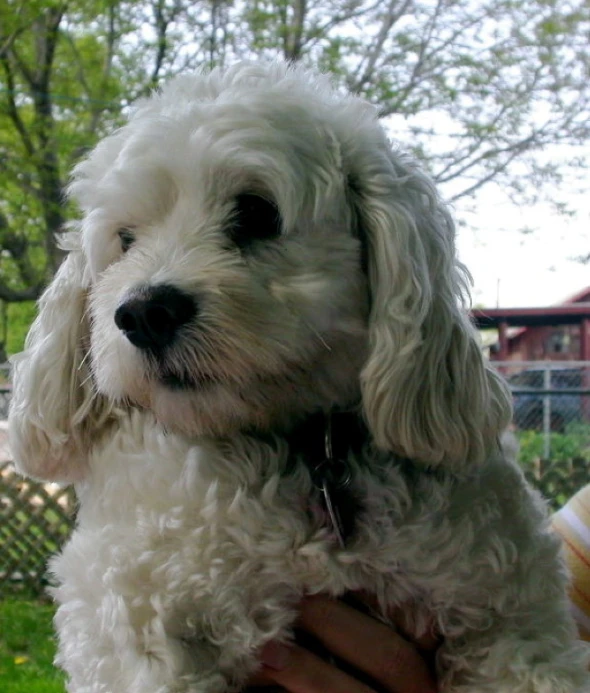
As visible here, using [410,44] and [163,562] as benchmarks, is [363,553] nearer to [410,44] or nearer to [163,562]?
[163,562]

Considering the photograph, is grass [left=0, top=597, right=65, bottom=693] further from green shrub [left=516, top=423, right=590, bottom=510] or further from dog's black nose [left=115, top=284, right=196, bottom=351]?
green shrub [left=516, top=423, right=590, bottom=510]

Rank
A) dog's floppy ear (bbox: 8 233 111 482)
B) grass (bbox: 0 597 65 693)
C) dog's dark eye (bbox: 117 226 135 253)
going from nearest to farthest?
dog's dark eye (bbox: 117 226 135 253) < dog's floppy ear (bbox: 8 233 111 482) < grass (bbox: 0 597 65 693)

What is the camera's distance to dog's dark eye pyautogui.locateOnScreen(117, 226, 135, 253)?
1.44 meters

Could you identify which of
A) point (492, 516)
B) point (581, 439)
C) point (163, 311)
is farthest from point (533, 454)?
point (163, 311)

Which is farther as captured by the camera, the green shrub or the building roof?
the building roof

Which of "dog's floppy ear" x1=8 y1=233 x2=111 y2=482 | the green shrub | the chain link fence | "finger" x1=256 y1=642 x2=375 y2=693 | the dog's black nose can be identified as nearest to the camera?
the dog's black nose

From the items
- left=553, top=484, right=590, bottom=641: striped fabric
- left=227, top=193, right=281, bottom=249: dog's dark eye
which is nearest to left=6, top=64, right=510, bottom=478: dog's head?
left=227, top=193, right=281, bottom=249: dog's dark eye

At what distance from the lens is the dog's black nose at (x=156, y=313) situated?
4.06 feet

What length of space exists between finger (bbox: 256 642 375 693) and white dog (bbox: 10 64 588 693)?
3cm

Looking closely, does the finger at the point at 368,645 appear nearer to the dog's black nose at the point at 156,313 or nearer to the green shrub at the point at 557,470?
the dog's black nose at the point at 156,313

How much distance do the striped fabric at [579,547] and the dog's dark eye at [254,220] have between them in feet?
3.47

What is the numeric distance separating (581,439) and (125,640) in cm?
511

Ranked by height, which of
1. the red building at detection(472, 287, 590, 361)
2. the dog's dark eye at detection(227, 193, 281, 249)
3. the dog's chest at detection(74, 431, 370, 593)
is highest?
the dog's dark eye at detection(227, 193, 281, 249)

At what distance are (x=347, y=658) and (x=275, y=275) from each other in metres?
0.65
